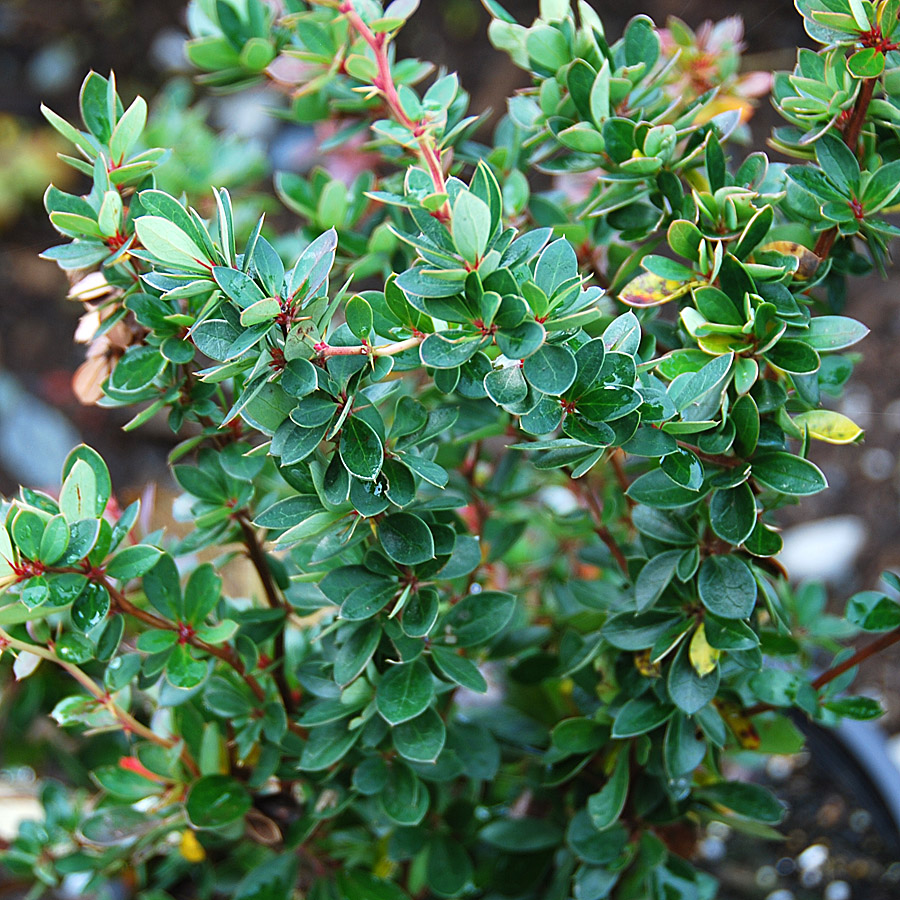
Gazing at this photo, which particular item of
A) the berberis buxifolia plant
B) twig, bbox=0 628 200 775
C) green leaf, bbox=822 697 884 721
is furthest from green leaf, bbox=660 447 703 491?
twig, bbox=0 628 200 775

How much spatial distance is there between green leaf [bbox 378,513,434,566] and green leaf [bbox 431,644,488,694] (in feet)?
0.32

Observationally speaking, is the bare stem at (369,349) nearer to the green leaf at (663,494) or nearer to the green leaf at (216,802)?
the green leaf at (663,494)

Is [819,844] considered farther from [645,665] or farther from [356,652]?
[356,652]

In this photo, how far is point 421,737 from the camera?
665 mm

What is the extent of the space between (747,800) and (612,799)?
136 millimetres

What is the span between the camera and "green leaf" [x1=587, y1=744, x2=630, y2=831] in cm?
→ 73

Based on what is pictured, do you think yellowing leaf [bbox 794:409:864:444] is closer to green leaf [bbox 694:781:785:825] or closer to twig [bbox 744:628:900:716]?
twig [bbox 744:628:900:716]

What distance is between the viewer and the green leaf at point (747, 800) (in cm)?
77

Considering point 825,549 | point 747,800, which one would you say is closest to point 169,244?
point 747,800

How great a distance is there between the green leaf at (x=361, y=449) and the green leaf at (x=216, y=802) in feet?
1.19

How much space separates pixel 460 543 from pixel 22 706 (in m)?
0.68

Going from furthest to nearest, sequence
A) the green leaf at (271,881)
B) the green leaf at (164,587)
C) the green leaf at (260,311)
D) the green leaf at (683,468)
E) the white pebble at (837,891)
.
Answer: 1. the white pebble at (837,891)
2. the green leaf at (271,881)
3. the green leaf at (164,587)
4. the green leaf at (683,468)
5. the green leaf at (260,311)

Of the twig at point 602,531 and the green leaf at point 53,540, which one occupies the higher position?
the green leaf at point 53,540

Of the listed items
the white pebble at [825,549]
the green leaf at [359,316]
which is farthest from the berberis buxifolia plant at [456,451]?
the white pebble at [825,549]
